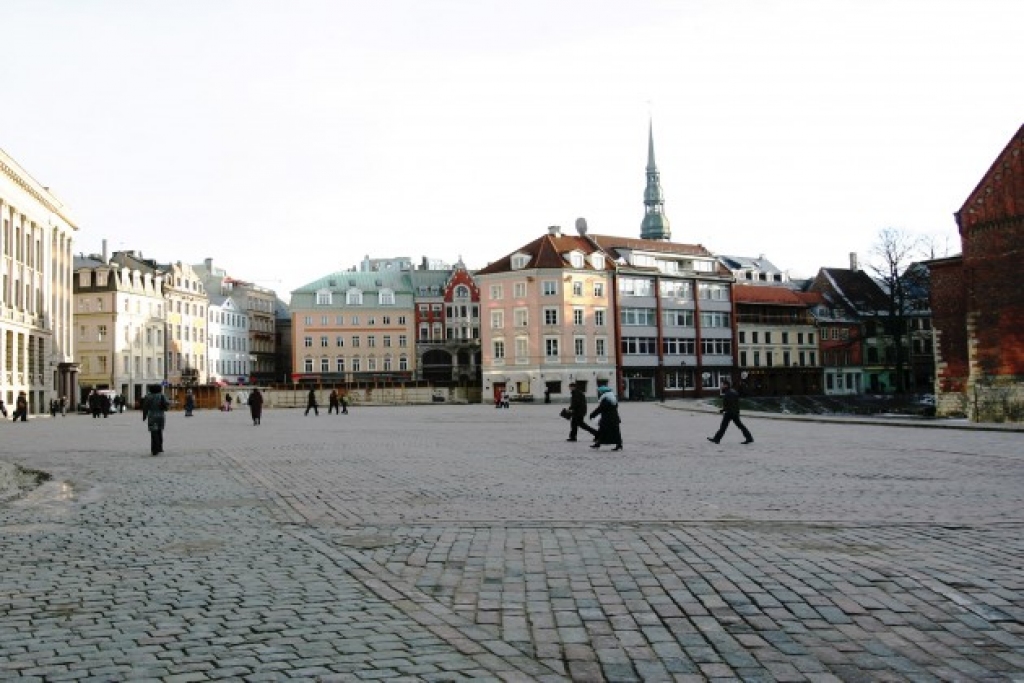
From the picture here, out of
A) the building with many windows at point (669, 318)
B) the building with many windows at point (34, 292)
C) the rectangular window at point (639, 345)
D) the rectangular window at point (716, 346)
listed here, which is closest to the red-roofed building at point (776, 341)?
the rectangular window at point (716, 346)

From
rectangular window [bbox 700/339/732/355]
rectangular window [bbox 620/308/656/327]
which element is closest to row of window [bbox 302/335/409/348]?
rectangular window [bbox 620/308/656/327]

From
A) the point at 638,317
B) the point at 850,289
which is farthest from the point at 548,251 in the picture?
the point at 850,289

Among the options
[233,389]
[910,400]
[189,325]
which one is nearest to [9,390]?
[233,389]

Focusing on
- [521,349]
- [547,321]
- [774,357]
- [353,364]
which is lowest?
[774,357]

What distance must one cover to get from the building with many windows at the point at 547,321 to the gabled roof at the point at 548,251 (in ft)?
0.30

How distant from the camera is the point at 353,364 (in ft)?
376

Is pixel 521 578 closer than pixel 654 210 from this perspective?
Yes

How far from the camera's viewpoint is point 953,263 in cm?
5288

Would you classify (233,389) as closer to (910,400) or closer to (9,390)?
(9,390)

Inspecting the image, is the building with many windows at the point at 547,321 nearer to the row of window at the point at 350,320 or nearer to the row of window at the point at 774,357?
the row of window at the point at 774,357

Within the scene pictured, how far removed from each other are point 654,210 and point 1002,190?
88.6 m

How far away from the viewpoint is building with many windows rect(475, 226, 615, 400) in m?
90.9

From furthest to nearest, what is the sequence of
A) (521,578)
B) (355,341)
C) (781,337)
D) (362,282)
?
(362,282)
(355,341)
(781,337)
(521,578)

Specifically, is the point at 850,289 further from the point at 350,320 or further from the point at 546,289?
the point at 350,320
